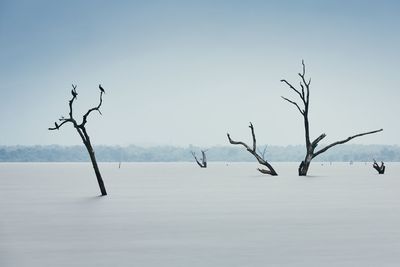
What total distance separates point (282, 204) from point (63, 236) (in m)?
9.98

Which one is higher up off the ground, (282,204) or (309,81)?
(309,81)

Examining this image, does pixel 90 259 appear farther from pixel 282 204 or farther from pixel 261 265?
pixel 282 204

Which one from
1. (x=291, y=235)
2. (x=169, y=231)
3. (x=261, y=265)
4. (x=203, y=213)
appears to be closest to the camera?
(x=261, y=265)

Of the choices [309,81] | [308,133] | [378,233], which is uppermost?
[309,81]

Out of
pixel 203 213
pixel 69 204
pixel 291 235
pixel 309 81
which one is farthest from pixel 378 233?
pixel 309 81

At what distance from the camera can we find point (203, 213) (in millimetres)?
18203

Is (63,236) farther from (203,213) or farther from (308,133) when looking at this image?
(308,133)

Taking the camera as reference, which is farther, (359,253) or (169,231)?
(169,231)

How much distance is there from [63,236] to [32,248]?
65.6 inches

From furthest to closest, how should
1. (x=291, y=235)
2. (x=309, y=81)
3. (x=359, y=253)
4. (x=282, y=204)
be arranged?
1. (x=309, y=81)
2. (x=282, y=204)
3. (x=291, y=235)
4. (x=359, y=253)

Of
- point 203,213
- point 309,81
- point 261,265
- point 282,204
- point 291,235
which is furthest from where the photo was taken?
point 309,81

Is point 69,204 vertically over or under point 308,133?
under

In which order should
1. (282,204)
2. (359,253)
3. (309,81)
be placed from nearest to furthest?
1. (359,253)
2. (282,204)
3. (309,81)

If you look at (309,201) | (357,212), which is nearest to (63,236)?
(357,212)
